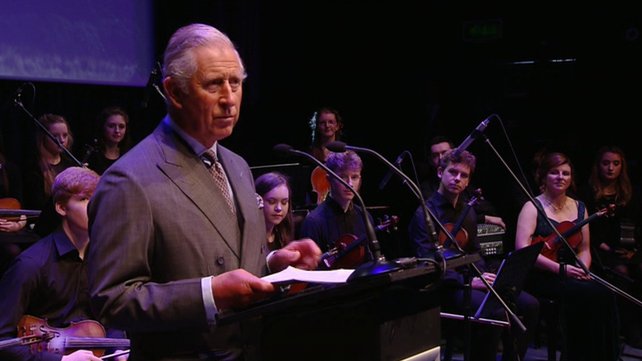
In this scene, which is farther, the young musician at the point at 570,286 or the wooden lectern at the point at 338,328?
the young musician at the point at 570,286

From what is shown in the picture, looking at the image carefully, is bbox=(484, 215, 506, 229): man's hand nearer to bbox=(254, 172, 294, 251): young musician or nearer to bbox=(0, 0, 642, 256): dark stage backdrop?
bbox=(0, 0, 642, 256): dark stage backdrop

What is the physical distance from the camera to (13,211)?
543 centimetres

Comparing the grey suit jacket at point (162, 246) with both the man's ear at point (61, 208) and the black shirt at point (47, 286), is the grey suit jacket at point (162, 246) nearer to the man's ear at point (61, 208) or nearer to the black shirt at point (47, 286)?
the black shirt at point (47, 286)

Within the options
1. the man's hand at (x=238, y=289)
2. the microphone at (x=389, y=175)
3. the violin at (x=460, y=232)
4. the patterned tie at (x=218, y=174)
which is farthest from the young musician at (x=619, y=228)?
the man's hand at (x=238, y=289)

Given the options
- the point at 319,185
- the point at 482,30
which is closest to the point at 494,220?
the point at 319,185

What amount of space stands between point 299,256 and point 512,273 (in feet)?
9.38

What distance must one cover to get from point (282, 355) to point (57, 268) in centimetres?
227

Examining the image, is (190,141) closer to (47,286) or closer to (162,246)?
(162,246)

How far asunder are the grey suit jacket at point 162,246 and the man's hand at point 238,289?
54 mm

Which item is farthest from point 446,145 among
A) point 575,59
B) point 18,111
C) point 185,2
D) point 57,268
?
point 57,268

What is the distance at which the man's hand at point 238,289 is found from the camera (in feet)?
6.07

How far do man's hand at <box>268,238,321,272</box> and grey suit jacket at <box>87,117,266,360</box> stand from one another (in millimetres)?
76

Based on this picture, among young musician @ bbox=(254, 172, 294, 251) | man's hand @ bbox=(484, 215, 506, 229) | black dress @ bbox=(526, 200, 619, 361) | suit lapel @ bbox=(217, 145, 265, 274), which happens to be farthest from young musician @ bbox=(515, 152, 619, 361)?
suit lapel @ bbox=(217, 145, 265, 274)

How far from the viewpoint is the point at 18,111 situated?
7141 mm
